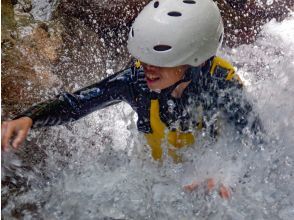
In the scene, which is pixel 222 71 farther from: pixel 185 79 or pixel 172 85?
pixel 172 85

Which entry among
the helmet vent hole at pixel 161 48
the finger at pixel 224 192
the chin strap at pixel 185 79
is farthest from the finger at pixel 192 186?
the helmet vent hole at pixel 161 48

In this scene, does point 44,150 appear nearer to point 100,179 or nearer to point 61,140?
point 61,140

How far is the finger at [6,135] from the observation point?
8.41ft

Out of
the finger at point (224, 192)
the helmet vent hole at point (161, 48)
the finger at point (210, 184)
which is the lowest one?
the finger at point (210, 184)

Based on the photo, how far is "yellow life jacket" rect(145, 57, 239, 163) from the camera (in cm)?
327

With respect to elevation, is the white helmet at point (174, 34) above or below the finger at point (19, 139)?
above

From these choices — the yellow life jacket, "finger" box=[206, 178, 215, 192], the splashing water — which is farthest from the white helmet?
"finger" box=[206, 178, 215, 192]

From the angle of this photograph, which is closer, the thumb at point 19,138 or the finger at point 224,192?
the thumb at point 19,138

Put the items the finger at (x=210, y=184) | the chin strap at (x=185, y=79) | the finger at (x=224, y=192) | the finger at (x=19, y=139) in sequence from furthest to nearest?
the chin strap at (x=185, y=79) → the finger at (x=210, y=184) → the finger at (x=224, y=192) → the finger at (x=19, y=139)

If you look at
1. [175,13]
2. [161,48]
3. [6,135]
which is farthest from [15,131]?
[175,13]

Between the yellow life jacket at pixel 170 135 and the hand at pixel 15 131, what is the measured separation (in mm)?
924

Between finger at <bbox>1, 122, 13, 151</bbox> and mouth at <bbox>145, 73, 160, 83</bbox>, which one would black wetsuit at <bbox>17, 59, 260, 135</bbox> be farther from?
finger at <bbox>1, 122, 13, 151</bbox>

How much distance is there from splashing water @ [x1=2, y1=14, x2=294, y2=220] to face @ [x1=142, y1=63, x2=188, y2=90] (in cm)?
57

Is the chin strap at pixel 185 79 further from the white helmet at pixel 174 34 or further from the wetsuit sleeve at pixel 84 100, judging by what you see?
the wetsuit sleeve at pixel 84 100
